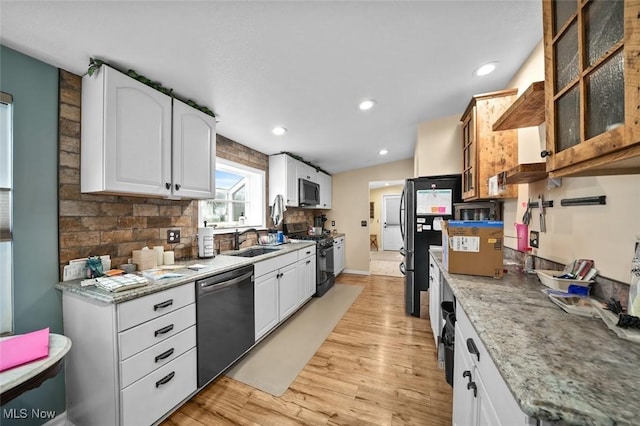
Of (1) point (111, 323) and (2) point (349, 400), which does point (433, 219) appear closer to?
(2) point (349, 400)

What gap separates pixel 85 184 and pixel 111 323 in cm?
94

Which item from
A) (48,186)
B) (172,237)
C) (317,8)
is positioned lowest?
(172,237)

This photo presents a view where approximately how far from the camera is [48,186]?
1.45 m

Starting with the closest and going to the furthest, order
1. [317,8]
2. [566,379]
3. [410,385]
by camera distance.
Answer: [566,379] → [317,8] → [410,385]

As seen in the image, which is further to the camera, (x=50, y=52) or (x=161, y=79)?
(x=161, y=79)

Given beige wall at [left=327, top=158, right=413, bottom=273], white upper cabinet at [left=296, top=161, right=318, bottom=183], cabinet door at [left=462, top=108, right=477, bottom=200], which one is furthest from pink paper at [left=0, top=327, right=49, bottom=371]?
beige wall at [left=327, top=158, right=413, bottom=273]

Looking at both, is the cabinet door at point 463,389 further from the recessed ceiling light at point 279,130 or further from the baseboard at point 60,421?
the recessed ceiling light at point 279,130

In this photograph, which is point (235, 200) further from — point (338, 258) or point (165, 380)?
point (338, 258)

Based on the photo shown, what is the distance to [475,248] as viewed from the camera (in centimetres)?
154

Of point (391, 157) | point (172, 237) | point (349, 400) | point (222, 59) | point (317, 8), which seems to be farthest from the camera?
point (391, 157)

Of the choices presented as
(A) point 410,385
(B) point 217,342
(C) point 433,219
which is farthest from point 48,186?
(C) point 433,219

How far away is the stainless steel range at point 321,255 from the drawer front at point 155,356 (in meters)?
2.30

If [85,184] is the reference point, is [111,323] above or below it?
below

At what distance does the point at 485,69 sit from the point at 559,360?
85.3 inches
